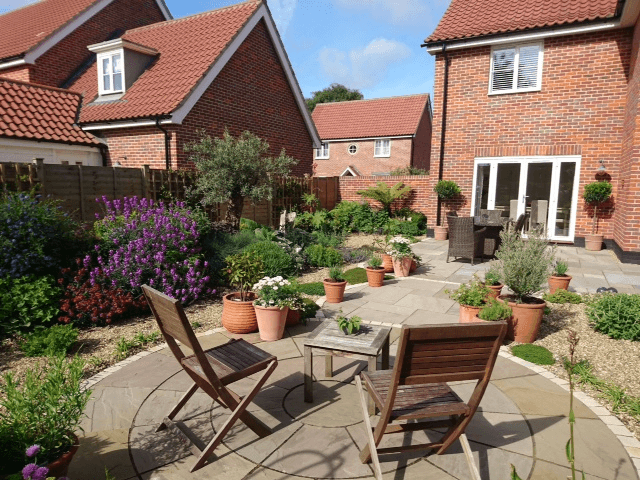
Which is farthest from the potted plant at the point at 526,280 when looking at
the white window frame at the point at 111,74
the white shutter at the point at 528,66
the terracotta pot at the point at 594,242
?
the white window frame at the point at 111,74

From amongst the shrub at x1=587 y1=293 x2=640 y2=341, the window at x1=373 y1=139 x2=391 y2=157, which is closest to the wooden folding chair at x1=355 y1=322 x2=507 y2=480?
the shrub at x1=587 y1=293 x2=640 y2=341

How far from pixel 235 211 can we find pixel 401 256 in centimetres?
393

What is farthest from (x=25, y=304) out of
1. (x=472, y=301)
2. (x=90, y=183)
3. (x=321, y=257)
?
(x=321, y=257)

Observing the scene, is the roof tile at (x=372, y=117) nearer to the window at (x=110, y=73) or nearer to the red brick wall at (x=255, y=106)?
the red brick wall at (x=255, y=106)

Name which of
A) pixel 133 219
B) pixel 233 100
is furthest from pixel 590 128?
pixel 133 219

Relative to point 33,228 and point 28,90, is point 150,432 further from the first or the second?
point 28,90

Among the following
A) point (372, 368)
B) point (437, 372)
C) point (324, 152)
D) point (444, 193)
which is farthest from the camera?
point (324, 152)

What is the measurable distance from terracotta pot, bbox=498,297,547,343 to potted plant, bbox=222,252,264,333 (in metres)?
3.12

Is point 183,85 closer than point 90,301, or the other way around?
point 90,301

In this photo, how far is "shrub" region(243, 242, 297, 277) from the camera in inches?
286

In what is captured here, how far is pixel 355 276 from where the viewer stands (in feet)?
26.9

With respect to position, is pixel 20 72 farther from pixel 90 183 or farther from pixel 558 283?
pixel 558 283

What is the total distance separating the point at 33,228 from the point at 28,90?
28.8 feet

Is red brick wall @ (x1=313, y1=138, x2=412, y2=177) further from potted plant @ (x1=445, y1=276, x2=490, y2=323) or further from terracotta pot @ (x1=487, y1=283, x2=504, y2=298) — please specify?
potted plant @ (x1=445, y1=276, x2=490, y2=323)
